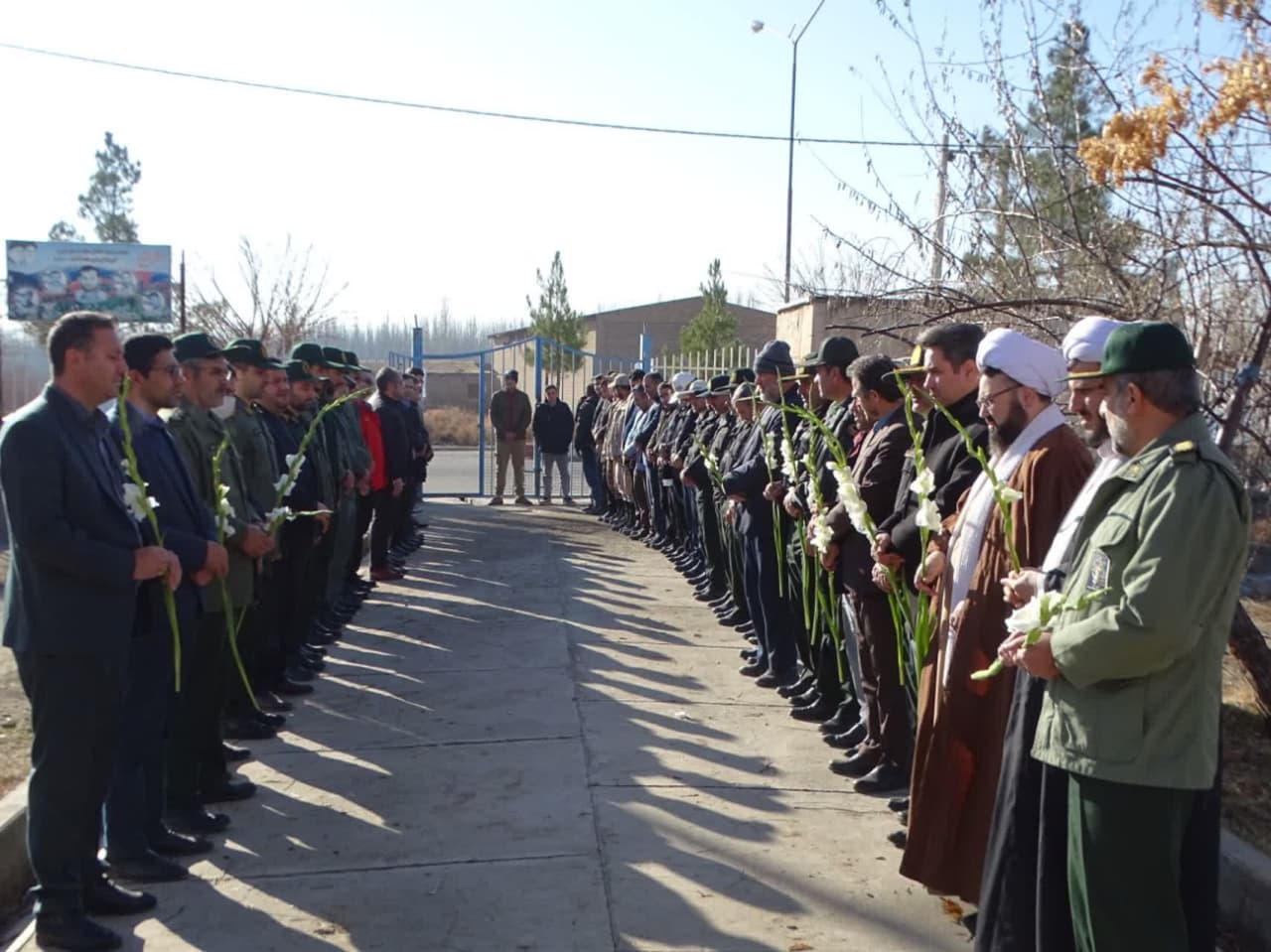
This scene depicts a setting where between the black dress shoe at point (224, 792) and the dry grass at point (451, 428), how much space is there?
3258 cm

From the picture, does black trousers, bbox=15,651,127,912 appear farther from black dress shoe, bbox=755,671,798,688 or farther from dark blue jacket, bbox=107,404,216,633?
black dress shoe, bbox=755,671,798,688

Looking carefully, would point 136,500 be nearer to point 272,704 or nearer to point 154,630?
point 154,630

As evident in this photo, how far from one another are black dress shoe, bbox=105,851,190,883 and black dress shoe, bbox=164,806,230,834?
0.45 m

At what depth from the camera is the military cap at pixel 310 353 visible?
9.02 metres

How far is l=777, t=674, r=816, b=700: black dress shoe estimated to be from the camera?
7422mm

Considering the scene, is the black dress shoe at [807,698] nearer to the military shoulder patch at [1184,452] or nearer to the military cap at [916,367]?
the military cap at [916,367]

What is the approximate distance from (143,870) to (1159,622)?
3.86 metres

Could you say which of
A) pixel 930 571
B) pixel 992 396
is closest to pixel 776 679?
pixel 930 571

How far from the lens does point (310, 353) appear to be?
9.23m

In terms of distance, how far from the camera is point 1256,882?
438 cm

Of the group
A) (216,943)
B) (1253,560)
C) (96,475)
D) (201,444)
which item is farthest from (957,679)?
(1253,560)

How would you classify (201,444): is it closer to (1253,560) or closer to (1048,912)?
(1048,912)

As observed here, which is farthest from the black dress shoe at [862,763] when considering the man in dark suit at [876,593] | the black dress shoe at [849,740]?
the black dress shoe at [849,740]

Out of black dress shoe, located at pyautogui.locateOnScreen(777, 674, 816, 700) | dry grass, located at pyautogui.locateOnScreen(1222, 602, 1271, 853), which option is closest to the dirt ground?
dry grass, located at pyautogui.locateOnScreen(1222, 602, 1271, 853)
